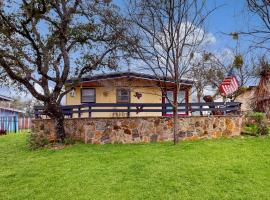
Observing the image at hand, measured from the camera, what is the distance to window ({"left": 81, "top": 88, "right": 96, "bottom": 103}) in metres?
18.6

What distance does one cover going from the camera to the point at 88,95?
18672 mm

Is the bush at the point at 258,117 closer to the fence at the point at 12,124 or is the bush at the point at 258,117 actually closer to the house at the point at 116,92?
the house at the point at 116,92

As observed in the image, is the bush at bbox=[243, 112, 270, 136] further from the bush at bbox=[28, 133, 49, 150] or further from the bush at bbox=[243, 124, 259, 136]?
the bush at bbox=[28, 133, 49, 150]

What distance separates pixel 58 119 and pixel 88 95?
4828mm

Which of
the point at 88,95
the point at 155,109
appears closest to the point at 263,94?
the point at 155,109

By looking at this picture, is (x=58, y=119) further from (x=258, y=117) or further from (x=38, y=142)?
(x=258, y=117)

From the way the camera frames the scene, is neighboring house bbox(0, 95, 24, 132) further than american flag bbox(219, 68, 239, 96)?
Yes

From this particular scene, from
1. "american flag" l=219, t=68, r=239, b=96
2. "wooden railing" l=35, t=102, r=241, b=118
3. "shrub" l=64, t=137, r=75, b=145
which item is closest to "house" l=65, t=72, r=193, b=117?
"wooden railing" l=35, t=102, r=241, b=118

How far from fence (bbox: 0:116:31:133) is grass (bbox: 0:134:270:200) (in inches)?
733

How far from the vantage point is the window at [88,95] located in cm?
1862

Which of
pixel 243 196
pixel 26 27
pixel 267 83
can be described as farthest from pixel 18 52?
pixel 267 83

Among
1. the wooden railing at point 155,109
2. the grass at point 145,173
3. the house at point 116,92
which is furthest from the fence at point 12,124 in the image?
the grass at point 145,173

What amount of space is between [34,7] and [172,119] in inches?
A: 285

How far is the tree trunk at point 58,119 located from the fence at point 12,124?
15.3m
